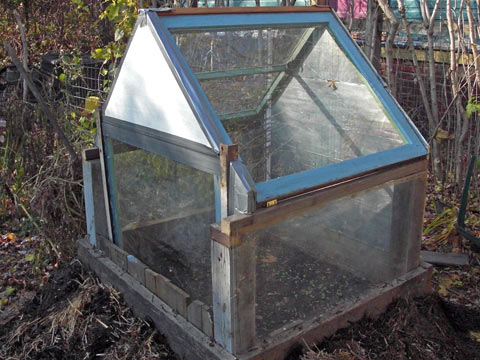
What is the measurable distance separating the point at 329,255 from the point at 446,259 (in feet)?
4.87

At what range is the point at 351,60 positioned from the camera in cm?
310

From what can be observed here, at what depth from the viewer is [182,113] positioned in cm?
257

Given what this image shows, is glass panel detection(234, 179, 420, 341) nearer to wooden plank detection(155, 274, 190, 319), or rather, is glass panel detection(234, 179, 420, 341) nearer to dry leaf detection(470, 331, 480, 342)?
wooden plank detection(155, 274, 190, 319)

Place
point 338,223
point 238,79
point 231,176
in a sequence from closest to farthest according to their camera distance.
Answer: point 231,176
point 338,223
point 238,79

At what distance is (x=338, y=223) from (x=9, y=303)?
2.56 meters

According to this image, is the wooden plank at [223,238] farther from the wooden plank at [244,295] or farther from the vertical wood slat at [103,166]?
the vertical wood slat at [103,166]

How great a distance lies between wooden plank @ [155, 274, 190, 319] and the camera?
2758 millimetres

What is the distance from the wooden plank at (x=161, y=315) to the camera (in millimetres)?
2594

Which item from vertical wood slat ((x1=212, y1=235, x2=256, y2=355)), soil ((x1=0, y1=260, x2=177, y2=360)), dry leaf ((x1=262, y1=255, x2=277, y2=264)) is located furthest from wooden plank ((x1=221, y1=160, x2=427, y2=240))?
soil ((x1=0, y1=260, x2=177, y2=360))

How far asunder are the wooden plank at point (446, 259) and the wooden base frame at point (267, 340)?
761 millimetres

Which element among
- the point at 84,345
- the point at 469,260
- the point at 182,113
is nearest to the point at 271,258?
the point at 182,113

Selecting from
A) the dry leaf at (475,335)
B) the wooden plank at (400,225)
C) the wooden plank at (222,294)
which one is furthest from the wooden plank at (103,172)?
the dry leaf at (475,335)

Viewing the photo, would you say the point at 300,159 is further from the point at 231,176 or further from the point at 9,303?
the point at 9,303

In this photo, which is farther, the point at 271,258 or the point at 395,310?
the point at 395,310
